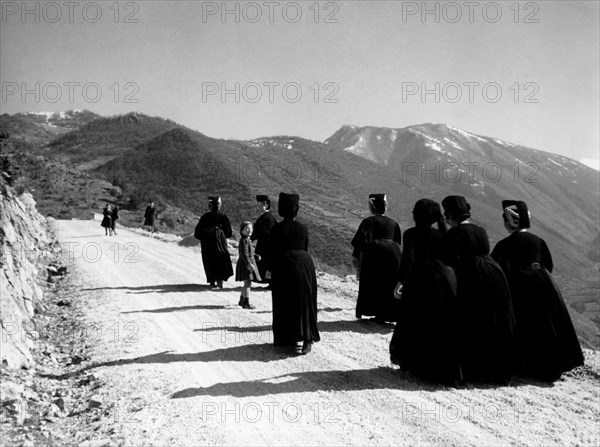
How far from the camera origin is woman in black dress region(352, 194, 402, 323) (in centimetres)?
876

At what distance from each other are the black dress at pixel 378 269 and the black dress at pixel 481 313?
279 centimetres

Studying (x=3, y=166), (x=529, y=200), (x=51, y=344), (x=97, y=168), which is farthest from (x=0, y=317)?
(x=529, y=200)

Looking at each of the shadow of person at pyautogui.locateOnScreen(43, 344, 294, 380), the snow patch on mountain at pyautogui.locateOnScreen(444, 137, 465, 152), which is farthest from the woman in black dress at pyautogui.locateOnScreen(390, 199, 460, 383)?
the snow patch on mountain at pyautogui.locateOnScreen(444, 137, 465, 152)

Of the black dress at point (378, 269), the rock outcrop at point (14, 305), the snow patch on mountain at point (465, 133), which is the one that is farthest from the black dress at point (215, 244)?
the snow patch on mountain at point (465, 133)

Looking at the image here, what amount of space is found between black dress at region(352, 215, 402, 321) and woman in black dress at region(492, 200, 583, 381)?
2720 millimetres

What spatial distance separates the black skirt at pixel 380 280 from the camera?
8.75 meters

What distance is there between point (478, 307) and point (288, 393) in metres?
2.54

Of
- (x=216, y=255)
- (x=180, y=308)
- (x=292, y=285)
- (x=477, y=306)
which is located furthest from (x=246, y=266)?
(x=477, y=306)

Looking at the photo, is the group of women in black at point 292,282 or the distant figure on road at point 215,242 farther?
the distant figure on road at point 215,242

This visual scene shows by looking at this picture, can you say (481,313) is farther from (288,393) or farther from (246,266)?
(246,266)

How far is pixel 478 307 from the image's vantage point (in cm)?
588

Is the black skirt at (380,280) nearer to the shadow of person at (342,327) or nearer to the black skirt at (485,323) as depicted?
the shadow of person at (342,327)

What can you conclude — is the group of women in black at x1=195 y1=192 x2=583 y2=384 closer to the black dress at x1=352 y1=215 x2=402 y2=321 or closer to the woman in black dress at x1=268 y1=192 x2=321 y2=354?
the woman in black dress at x1=268 y1=192 x2=321 y2=354

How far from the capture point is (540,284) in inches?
241
